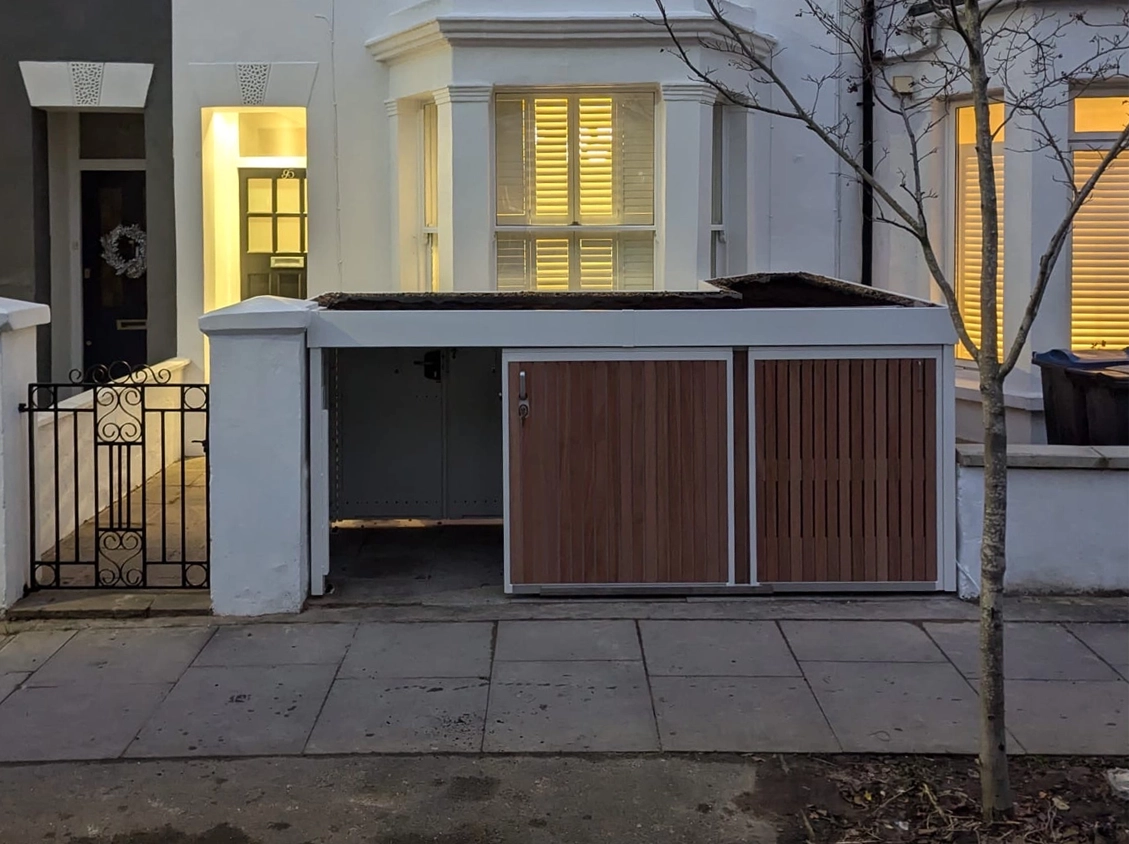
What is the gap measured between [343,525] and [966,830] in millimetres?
5725

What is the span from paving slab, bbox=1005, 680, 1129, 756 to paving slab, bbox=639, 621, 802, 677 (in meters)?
1.05

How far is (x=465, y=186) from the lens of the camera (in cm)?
1048

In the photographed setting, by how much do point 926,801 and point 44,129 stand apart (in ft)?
32.7

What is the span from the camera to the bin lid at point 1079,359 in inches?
332

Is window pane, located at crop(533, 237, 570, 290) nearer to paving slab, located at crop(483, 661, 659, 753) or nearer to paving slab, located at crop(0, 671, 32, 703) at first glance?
paving slab, located at crop(483, 661, 659, 753)

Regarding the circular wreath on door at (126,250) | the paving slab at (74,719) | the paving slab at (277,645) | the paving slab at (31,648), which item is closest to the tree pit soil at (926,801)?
the paving slab at (277,645)

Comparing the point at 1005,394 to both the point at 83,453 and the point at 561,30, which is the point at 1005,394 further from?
the point at 83,453

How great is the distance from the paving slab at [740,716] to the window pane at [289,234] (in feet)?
24.5

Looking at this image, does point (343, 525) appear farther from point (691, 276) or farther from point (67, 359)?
point (67, 359)

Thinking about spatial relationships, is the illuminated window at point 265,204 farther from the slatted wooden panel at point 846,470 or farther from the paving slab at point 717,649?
the paving slab at point 717,649

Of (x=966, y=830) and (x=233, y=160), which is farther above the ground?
(x=233, y=160)

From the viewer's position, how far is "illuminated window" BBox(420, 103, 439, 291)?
1112 centimetres

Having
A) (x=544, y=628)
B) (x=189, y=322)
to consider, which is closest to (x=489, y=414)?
(x=544, y=628)

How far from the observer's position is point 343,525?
30.9ft
